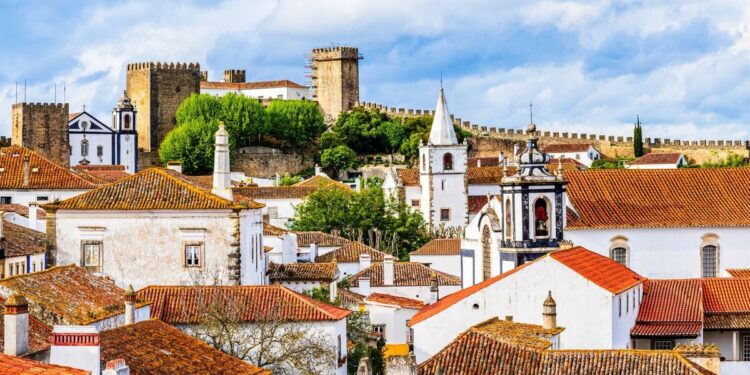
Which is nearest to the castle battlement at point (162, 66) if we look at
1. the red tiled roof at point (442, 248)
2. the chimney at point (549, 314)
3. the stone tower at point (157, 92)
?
the stone tower at point (157, 92)

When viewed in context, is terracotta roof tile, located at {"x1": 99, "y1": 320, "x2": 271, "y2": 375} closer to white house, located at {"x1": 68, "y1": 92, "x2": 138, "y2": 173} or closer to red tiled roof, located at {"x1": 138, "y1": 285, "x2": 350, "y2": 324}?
red tiled roof, located at {"x1": 138, "y1": 285, "x2": 350, "y2": 324}

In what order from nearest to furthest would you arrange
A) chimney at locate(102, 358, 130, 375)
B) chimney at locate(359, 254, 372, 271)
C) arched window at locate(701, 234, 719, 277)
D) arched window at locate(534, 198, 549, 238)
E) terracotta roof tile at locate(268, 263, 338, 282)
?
chimney at locate(102, 358, 130, 375), arched window at locate(534, 198, 549, 238), terracotta roof tile at locate(268, 263, 338, 282), arched window at locate(701, 234, 719, 277), chimney at locate(359, 254, 372, 271)

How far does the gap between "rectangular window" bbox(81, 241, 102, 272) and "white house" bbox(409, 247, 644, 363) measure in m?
8.93

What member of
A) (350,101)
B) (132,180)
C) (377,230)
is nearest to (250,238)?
(132,180)

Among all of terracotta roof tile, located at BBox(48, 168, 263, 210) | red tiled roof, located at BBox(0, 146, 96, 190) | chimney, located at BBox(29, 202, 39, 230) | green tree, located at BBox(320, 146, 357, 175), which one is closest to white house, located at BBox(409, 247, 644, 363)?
terracotta roof tile, located at BBox(48, 168, 263, 210)

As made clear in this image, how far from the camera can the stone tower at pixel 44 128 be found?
10888 cm

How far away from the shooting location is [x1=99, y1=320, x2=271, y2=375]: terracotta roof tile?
26.8 m

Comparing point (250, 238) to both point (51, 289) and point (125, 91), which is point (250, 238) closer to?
point (51, 289)

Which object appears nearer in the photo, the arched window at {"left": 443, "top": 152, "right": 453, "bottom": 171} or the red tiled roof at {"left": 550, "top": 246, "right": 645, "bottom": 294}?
the red tiled roof at {"left": 550, "top": 246, "right": 645, "bottom": 294}

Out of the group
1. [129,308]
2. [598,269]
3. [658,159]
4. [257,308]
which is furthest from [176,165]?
[129,308]

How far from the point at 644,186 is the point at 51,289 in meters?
29.0

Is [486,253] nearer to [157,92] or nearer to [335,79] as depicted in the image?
[157,92]

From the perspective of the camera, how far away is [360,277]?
63688 millimetres

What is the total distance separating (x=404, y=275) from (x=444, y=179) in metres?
37.1
